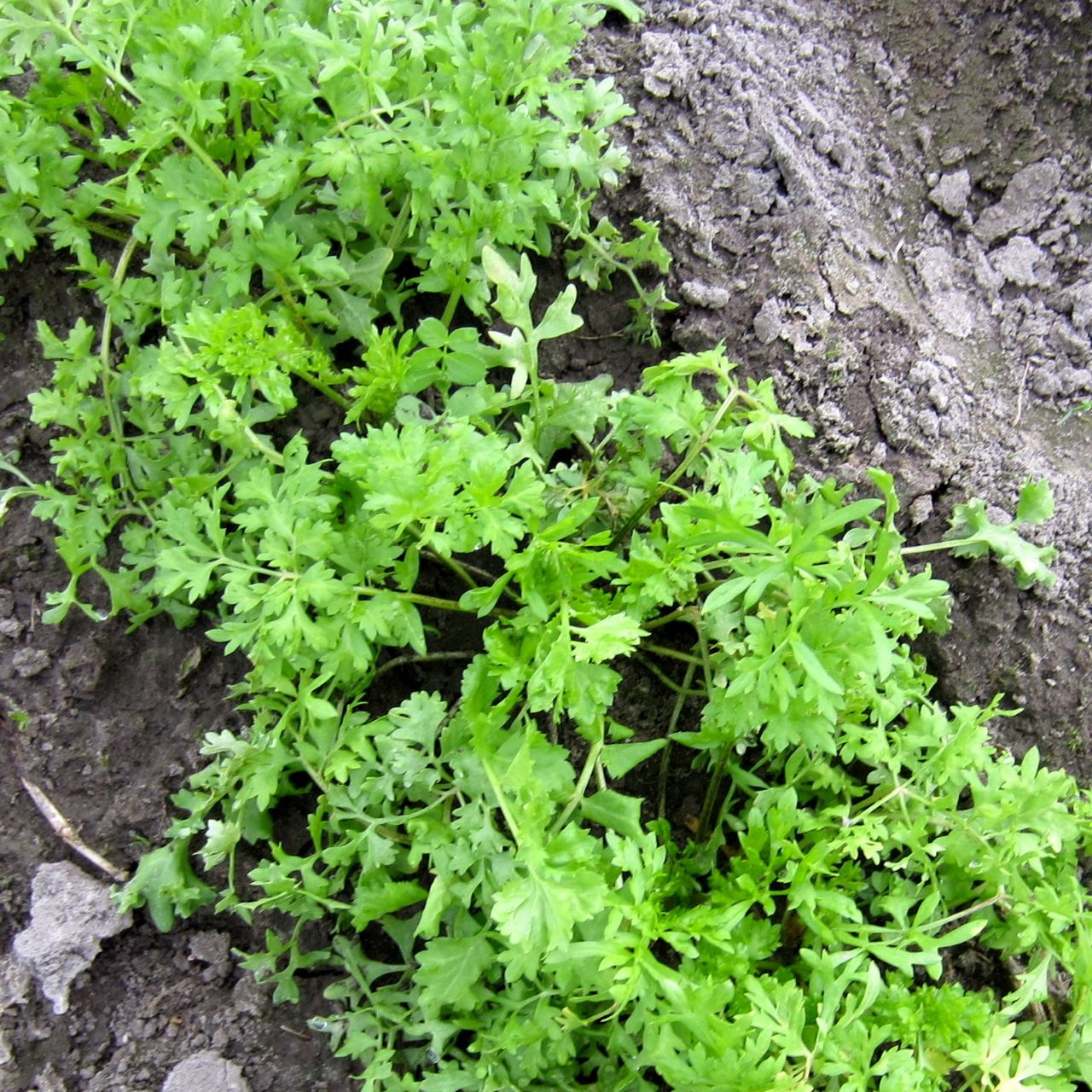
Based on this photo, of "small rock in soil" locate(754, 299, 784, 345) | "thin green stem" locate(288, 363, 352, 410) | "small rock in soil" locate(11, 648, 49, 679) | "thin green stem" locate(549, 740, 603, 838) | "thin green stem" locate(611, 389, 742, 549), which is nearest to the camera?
"thin green stem" locate(549, 740, 603, 838)

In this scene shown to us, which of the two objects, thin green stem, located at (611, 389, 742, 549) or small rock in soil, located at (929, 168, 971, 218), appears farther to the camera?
small rock in soil, located at (929, 168, 971, 218)

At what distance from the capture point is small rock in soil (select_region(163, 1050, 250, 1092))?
2.12m

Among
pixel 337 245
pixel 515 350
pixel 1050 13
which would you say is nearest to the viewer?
pixel 515 350

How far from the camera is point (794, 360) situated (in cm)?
243

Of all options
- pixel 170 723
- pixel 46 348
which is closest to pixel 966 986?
pixel 170 723

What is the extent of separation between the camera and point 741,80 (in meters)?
2.55

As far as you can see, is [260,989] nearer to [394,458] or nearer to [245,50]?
[394,458]

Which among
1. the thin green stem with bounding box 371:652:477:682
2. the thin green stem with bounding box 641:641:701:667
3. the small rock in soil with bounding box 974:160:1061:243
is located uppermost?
the small rock in soil with bounding box 974:160:1061:243

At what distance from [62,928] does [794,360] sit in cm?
215

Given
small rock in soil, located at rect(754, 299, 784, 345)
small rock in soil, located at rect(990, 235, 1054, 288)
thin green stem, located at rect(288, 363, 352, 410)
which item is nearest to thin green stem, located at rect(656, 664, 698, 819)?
small rock in soil, located at rect(754, 299, 784, 345)

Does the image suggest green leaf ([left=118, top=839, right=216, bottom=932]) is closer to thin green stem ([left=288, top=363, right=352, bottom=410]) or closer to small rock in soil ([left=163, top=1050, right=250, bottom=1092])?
small rock in soil ([left=163, top=1050, right=250, bottom=1092])

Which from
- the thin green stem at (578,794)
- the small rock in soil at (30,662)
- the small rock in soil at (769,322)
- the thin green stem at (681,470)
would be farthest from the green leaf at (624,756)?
the small rock in soil at (30,662)

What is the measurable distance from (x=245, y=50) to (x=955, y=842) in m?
2.17

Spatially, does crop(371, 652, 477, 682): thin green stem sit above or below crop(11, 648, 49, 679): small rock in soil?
above
